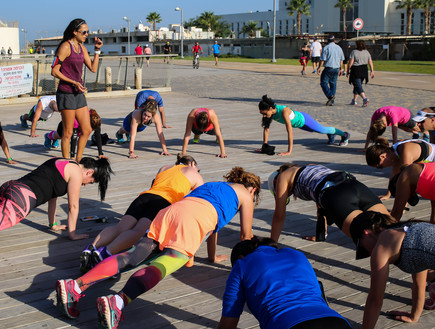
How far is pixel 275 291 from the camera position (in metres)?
2.97

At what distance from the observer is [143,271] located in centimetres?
395

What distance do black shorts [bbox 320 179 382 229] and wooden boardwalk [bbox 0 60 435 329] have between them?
618 mm

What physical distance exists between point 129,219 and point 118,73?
15.5 metres

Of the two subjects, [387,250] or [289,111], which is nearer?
[387,250]

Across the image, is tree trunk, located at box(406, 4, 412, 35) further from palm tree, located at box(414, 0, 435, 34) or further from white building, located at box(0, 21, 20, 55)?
white building, located at box(0, 21, 20, 55)

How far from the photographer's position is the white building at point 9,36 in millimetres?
76125

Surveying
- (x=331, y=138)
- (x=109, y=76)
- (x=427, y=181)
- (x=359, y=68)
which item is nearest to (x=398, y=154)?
(x=427, y=181)

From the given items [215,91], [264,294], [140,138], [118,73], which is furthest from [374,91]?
[264,294]

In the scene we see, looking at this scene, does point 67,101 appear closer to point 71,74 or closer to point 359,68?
point 71,74

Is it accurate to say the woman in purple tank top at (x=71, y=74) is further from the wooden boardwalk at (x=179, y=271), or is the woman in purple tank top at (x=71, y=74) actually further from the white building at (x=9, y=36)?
the white building at (x=9, y=36)

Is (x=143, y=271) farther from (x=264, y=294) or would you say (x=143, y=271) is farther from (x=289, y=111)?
(x=289, y=111)

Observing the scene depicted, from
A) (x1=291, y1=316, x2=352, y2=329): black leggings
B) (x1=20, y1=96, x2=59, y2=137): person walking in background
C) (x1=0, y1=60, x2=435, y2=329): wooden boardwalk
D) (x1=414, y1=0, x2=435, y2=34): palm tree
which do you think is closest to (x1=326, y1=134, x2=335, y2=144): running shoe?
(x1=0, y1=60, x2=435, y2=329): wooden boardwalk

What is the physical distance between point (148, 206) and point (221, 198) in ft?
2.87

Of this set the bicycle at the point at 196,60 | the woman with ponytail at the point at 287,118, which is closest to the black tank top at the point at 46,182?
the woman with ponytail at the point at 287,118
